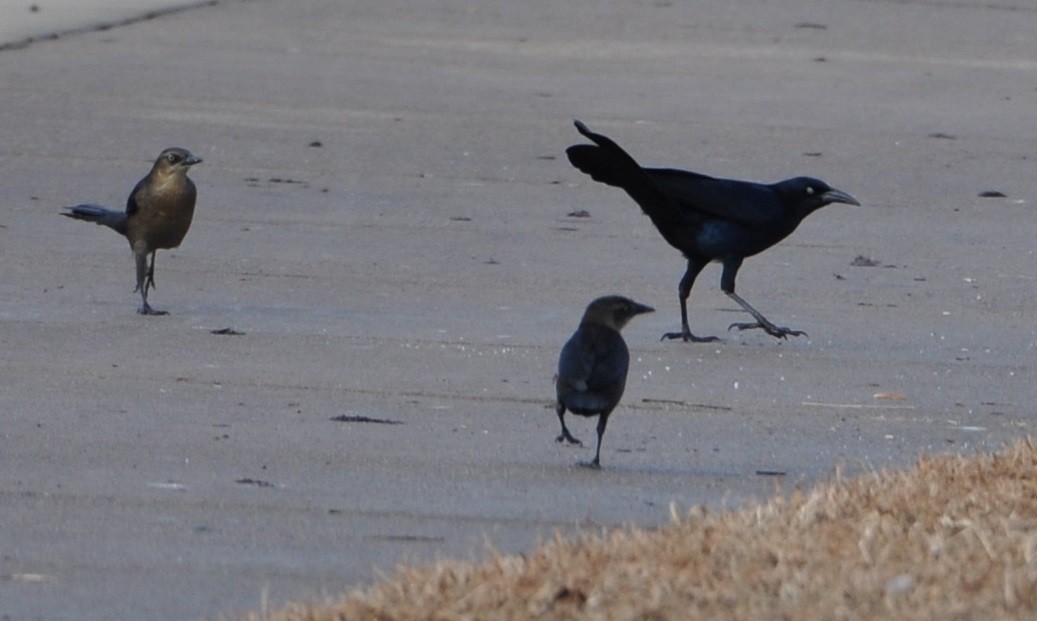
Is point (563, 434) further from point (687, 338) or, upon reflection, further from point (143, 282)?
Answer: point (143, 282)

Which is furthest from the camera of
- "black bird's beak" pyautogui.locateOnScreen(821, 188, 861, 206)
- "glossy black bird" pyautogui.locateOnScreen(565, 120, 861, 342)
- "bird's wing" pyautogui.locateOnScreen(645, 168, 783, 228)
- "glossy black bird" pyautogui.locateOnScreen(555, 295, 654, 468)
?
"black bird's beak" pyautogui.locateOnScreen(821, 188, 861, 206)

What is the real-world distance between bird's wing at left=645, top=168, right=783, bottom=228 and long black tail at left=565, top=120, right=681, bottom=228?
53 mm

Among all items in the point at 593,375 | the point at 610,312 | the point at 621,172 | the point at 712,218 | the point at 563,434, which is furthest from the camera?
the point at 712,218

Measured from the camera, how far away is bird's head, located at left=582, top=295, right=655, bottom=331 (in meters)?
6.68

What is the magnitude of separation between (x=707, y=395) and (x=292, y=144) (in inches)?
226

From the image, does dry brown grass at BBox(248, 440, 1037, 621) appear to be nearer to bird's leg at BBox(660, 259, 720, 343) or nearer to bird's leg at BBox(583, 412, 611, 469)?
bird's leg at BBox(583, 412, 611, 469)

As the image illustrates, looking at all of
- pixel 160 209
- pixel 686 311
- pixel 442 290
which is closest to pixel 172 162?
pixel 160 209

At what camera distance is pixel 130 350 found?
8.22 metres

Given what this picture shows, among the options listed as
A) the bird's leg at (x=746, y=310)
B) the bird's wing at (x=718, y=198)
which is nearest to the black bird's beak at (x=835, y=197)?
the bird's wing at (x=718, y=198)

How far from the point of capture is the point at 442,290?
9477 millimetres

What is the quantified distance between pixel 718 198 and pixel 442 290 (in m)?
1.37

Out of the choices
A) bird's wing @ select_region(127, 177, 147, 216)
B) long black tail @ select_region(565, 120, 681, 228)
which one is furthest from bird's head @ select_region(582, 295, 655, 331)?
bird's wing @ select_region(127, 177, 147, 216)

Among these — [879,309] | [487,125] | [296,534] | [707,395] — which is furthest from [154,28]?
[296,534]

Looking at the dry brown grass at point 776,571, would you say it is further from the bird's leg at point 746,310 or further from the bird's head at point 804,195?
the bird's head at point 804,195
